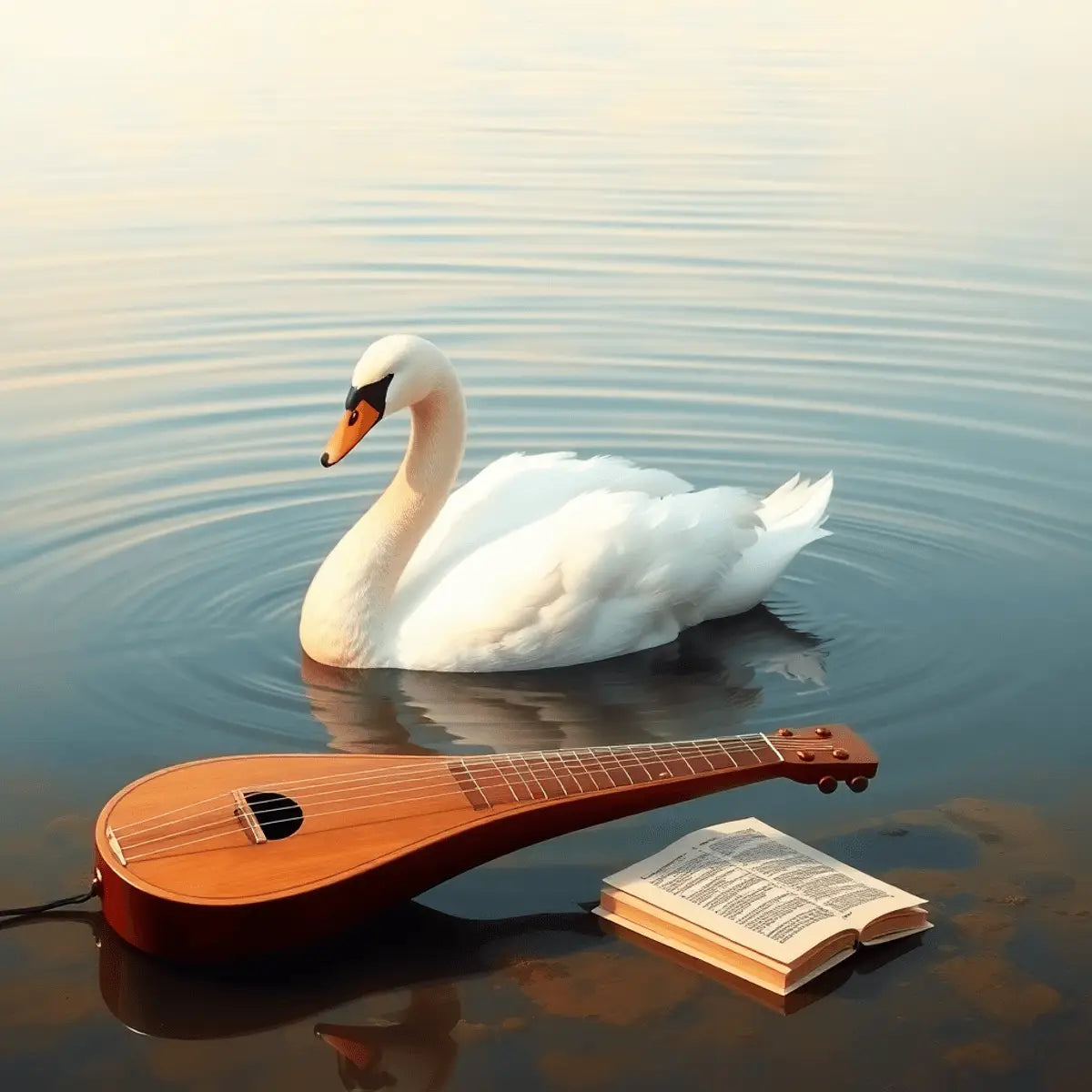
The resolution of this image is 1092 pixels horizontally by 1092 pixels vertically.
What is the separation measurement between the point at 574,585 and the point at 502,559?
263mm

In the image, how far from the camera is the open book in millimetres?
4277

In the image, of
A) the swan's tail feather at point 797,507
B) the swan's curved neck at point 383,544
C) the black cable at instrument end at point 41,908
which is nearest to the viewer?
the black cable at instrument end at point 41,908

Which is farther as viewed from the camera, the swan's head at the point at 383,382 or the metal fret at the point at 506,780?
the swan's head at the point at 383,382

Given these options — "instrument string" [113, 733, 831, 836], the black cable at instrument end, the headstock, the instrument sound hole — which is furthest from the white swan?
the black cable at instrument end

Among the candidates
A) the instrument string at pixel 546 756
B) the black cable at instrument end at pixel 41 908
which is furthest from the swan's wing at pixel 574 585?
the black cable at instrument end at pixel 41 908

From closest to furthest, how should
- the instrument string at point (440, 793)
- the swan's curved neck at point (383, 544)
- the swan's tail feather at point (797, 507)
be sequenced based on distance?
the instrument string at point (440, 793) < the swan's curved neck at point (383, 544) < the swan's tail feather at point (797, 507)

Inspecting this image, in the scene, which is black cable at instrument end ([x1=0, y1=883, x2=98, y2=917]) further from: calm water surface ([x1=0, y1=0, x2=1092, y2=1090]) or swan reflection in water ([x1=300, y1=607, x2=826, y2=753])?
swan reflection in water ([x1=300, y1=607, x2=826, y2=753])

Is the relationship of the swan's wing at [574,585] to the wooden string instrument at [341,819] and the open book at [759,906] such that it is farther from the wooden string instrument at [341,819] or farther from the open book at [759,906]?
the open book at [759,906]

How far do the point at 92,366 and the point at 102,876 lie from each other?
6.43 meters

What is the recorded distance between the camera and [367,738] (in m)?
5.76

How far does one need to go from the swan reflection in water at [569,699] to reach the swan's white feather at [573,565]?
0.28 ft

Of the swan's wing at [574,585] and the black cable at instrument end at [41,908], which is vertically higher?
the swan's wing at [574,585]

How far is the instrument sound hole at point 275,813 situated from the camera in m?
4.50

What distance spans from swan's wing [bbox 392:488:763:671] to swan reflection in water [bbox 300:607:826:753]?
86 mm
